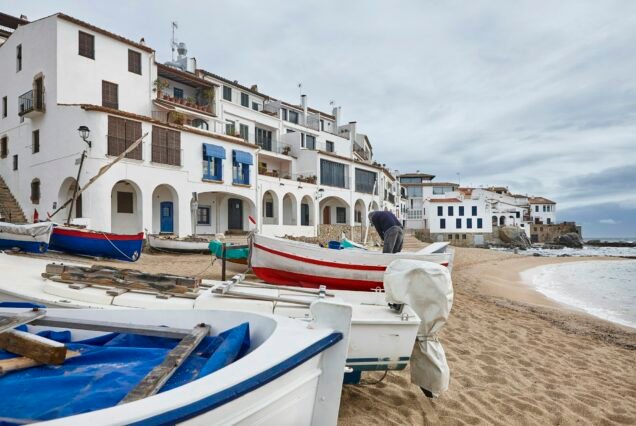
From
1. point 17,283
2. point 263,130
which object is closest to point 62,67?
point 263,130

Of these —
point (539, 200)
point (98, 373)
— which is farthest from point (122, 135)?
point (539, 200)

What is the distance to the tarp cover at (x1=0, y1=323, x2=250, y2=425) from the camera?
177 cm

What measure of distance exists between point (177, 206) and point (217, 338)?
20116 mm

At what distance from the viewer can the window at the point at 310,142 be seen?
117ft

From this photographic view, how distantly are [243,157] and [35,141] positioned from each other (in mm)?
11347

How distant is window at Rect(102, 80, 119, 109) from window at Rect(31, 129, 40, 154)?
381 centimetres

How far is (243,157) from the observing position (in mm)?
24969

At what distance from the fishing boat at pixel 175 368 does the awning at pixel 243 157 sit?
868 inches

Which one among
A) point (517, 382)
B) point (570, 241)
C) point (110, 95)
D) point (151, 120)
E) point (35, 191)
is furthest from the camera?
point (570, 241)

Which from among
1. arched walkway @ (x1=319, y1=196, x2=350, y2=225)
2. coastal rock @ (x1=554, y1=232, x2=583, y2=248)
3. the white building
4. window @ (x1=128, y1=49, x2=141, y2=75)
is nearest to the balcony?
the white building

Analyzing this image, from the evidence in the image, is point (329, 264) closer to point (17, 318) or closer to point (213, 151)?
point (17, 318)

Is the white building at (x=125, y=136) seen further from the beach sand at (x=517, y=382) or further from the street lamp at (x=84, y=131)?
the beach sand at (x=517, y=382)

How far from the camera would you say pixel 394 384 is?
189 inches

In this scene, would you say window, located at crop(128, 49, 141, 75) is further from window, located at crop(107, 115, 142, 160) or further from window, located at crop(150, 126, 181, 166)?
window, located at crop(107, 115, 142, 160)
